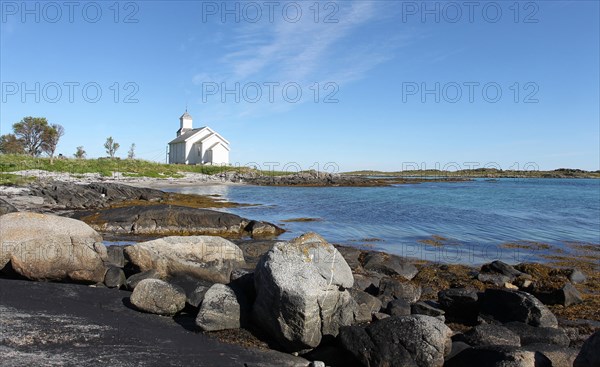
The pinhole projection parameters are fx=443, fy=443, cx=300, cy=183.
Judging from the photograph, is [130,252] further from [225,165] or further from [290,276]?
[225,165]

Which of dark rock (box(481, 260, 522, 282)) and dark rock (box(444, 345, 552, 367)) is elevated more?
dark rock (box(444, 345, 552, 367))

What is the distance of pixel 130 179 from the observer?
4931 centimetres

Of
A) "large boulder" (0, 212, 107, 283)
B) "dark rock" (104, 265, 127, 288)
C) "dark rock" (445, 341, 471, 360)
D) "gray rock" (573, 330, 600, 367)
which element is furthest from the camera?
"dark rock" (104, 265, 127, 288)

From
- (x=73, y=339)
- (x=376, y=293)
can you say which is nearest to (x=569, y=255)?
(x=376, y=293)

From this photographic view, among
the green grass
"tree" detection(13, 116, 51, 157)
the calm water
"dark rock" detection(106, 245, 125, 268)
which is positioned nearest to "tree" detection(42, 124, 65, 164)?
"tree" detection(13, 116, 51, 157)

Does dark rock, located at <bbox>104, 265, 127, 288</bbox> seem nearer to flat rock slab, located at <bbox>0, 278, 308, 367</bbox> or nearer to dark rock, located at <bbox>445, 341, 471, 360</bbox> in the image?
flat rock slab, located at <bbox>0, 278, 308, 367</bbox>

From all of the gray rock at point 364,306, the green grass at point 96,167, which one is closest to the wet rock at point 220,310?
the gray rock at point 364,306

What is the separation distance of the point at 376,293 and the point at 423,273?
3.77m

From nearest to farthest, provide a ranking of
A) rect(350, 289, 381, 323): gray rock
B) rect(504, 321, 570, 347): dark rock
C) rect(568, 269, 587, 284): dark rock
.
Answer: rect(504, 321, 570, 347): dark rock, rect(350, 289, 381, 323): gray rock, rect(568, 269, 587, 284): dark rock

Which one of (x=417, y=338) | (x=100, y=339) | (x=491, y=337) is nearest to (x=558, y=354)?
(x=491, y=337)

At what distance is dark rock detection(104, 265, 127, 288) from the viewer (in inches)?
389

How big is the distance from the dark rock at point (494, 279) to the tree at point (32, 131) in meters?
75.0

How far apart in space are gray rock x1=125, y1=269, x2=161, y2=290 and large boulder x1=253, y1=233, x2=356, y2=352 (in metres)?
3.16

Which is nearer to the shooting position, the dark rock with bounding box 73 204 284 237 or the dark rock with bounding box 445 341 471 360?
the dark rock with bounding box 445 341 471 360
